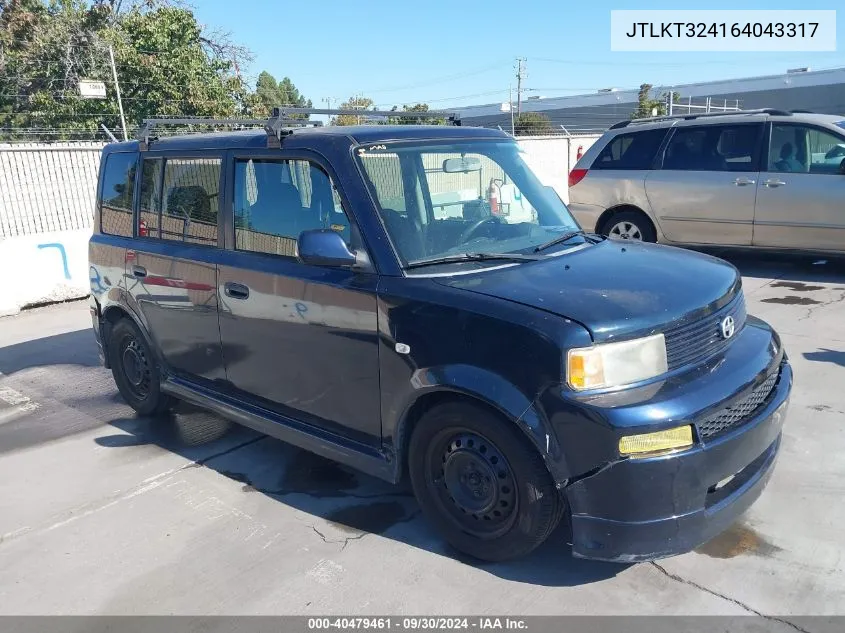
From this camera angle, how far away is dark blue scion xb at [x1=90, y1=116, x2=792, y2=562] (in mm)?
2828

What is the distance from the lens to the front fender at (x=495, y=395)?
287 centimetres

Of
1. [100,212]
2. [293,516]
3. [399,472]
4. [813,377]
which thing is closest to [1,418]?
[100,212]

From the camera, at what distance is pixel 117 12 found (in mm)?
22938

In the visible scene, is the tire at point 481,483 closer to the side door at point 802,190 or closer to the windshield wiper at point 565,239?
the windshield wiper at point 565,239

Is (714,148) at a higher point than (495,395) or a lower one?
higher

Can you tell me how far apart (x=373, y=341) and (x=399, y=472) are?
665mm

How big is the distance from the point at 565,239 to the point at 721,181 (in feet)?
18.8

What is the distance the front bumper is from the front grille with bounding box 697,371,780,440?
0.11 feet

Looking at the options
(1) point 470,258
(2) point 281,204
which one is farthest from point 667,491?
(2) point 281,204

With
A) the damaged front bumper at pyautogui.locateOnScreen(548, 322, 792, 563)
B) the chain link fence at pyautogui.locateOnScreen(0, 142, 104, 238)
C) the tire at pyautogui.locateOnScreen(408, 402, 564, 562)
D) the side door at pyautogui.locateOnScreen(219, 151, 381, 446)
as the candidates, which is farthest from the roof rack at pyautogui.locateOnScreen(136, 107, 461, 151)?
the chain link fence at pyautogui.locateOnScreen(0, 142, 104, 238)

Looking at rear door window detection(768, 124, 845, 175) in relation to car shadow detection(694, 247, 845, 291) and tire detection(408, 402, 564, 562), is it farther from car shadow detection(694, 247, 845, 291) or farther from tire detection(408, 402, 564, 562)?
tire detection(408, 402, 564, 562)

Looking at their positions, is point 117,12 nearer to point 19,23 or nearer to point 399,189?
point 19,23

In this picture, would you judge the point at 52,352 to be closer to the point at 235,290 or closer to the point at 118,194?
the point at 118,194

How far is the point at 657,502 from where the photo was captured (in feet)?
9.17
